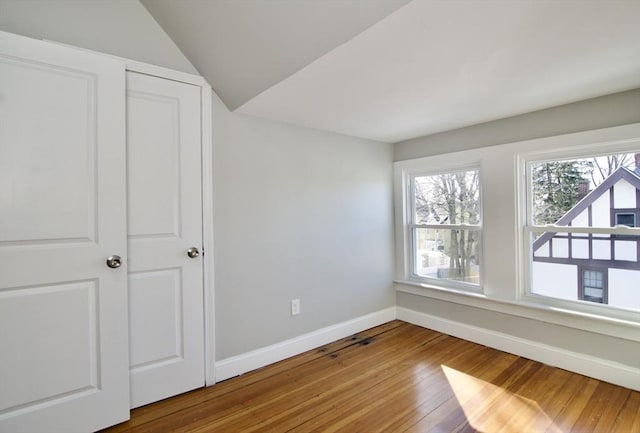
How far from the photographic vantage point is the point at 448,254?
3.11 m

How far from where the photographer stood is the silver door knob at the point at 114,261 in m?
1.71

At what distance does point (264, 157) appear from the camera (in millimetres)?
2422

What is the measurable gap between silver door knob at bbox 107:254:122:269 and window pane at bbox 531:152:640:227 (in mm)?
2936

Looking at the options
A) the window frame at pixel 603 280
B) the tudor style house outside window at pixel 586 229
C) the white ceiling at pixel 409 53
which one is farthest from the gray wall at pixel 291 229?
the window frame at pixel 603 280

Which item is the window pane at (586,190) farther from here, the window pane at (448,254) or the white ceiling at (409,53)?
the window pane at (448,254)

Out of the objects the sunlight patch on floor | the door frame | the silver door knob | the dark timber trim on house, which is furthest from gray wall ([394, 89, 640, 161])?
the silver door knob

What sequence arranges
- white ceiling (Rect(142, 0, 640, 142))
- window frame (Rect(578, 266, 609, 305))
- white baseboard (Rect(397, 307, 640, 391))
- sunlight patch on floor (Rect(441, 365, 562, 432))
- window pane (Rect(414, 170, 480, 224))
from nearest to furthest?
white ceiling (Rect(142, 0, 640, 142)) < sunlight patch on floor (Rect(441, 365, 562, 432)) < white baseboard (Rect(397, 307, 640, 391)) < window frame (Rect(578, 266, 609, 305)) < window pane (Rect(414, 170, 480, 224))

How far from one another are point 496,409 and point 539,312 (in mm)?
948

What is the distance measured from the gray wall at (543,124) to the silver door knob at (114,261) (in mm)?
2717

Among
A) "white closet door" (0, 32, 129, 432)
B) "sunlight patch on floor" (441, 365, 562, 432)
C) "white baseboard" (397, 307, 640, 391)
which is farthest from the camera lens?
"white baseboard" (397, 307, 640, 391)

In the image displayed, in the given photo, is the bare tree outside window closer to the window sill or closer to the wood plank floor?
the window sill

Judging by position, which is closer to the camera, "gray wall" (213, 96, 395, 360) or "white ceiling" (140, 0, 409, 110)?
"white ceiling" (140, 0, 409, 110)

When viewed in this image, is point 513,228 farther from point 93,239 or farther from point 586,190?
point 93,239

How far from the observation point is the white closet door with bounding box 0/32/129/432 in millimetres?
1491
